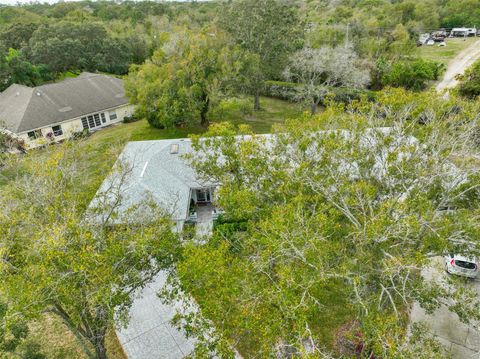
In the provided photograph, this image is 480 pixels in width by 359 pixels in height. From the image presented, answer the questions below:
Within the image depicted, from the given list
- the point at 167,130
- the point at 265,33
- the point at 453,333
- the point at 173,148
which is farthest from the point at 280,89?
the point at 453,333

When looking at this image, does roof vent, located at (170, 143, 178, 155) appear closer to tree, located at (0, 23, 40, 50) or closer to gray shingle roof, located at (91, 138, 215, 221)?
gray shingle roof, located at (91, 138, 215, 221)

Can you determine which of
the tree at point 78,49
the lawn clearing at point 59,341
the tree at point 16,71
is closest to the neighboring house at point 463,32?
the tree at point 78,49

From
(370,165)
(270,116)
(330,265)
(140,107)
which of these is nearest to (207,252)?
(330,265)

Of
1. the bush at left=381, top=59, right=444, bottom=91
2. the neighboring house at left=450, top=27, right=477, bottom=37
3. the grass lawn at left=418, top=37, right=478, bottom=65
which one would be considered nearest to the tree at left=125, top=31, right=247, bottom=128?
the bush at left=381, top=59, right=444, bottom=91

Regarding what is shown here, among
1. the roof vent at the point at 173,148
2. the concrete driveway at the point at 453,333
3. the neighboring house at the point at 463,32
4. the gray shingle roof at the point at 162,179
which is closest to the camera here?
the concrete driveway at the point at 453,333

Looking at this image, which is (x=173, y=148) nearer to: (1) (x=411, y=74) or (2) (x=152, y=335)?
(2) (x=152, y=335)

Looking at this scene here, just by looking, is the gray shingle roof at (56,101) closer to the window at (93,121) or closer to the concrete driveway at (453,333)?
the window at (93,121)
